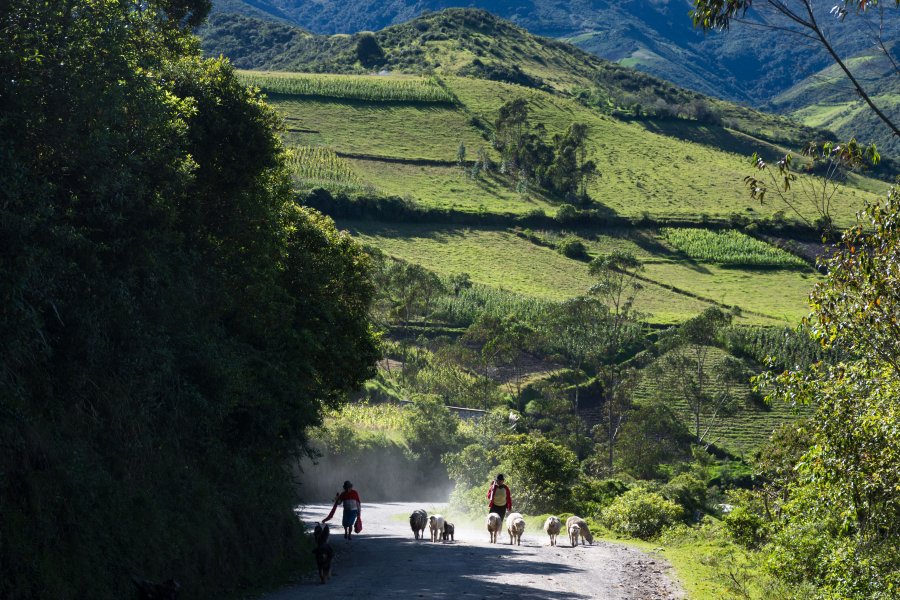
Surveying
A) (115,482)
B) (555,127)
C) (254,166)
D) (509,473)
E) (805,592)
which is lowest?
(509,473)

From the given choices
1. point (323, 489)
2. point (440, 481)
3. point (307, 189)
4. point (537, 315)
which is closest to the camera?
point (323, 489)

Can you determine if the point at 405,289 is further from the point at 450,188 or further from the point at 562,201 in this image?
the point at 562,201

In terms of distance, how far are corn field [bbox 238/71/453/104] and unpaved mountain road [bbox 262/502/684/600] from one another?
156033mm

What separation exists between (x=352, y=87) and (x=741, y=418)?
123881mm

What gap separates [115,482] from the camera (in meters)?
13.3

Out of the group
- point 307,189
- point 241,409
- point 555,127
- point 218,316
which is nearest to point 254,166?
point 218,316

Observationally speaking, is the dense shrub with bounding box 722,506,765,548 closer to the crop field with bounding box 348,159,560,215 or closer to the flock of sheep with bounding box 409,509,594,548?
the flock of sheep with bounding box 409,509,594,548

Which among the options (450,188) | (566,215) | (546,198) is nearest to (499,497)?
(566,215)

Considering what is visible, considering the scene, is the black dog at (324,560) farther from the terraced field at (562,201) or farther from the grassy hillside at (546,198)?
the grassy hillside at (546,198)

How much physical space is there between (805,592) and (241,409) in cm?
1069

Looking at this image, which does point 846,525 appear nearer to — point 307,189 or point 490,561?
point 490,561

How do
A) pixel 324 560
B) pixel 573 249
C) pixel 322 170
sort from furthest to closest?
pixel 322 170
pixel 573 249
pixel 324 560

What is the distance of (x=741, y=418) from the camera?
76750mm

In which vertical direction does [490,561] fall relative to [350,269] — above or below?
below
